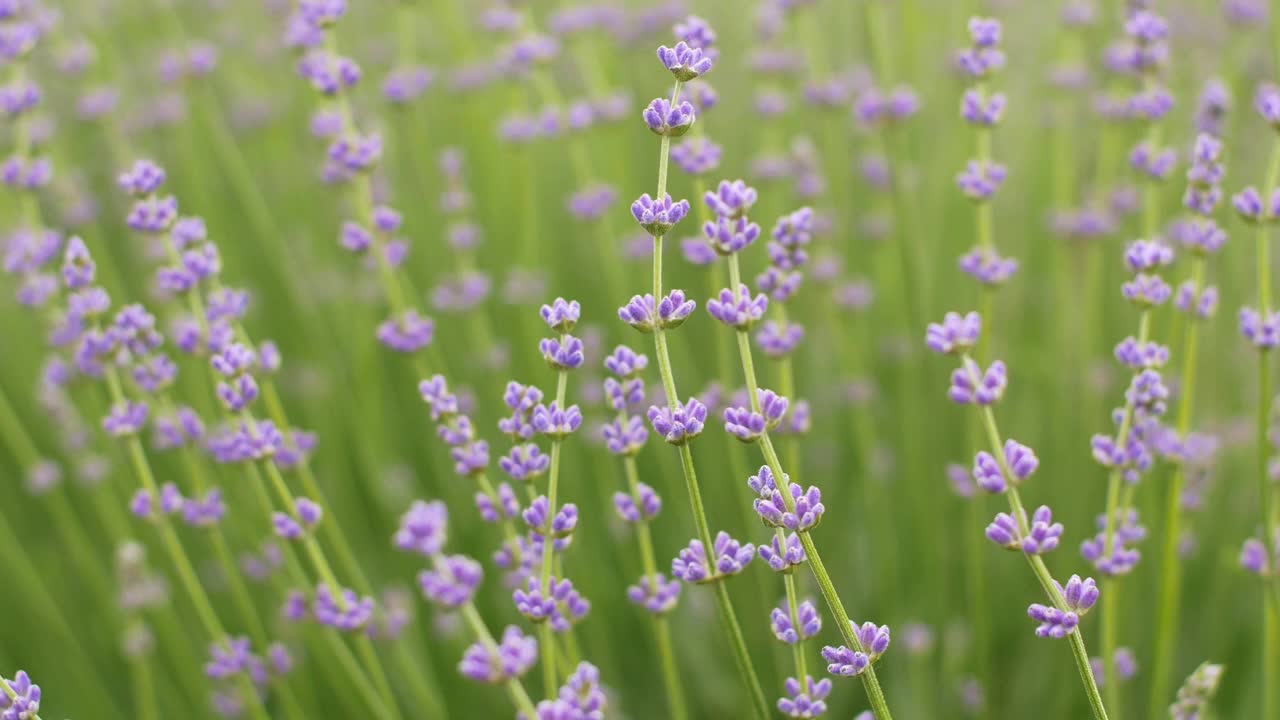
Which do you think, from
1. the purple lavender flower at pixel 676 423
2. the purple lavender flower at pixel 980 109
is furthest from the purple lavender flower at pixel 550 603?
the purple lavender flower at pixel 980 109

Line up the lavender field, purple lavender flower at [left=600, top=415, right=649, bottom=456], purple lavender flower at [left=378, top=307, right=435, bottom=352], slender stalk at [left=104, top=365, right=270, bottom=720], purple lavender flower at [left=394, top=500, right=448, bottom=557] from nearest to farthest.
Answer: purple lavender flower at [left=394, top=500, right=448, bottom=557], purple lavender flower at [left=600, top=415, right=649, bottom=456], the lavender field, slender stalk at [left=104, top=365, right=270, bottom=720], purple lavender flower at [left=378, top=307, right=435, bottom=352]

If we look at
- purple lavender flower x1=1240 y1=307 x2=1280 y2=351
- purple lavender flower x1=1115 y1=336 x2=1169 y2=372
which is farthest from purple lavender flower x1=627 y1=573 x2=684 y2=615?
purple lavender flower x1=1240 y1=307 x2=1280 y2=351

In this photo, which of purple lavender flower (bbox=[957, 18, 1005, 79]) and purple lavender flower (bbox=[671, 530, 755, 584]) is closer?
purple lavender flower (bbox=[671, 530, 755, 584])

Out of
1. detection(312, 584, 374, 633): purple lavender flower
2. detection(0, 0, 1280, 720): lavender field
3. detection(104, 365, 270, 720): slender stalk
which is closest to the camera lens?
detection(0, 0, 1280, 720): lavender field

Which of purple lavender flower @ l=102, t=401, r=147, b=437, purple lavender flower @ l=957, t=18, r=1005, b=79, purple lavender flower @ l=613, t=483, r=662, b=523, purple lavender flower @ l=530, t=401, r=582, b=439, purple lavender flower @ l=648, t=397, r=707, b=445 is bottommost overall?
purple lavender flower @ l=613, t=483, r=662, b=523

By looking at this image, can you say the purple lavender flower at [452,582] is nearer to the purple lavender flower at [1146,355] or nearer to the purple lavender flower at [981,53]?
the purple lavender flower at [1146,355]

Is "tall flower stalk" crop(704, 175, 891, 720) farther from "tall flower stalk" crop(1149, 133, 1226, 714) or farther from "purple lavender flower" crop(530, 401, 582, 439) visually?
"tall flower stalk" crop(1149, 133, 1226, 714)

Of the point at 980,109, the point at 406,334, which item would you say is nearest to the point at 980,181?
the point at 980,109
